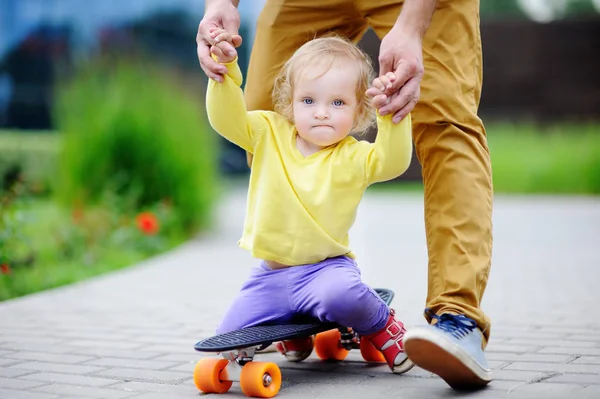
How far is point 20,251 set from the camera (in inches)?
221

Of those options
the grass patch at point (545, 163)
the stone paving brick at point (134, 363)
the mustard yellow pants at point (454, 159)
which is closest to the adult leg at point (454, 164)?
the mustard yellow pants at point (454, 159)

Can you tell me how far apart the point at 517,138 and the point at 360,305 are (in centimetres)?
1350

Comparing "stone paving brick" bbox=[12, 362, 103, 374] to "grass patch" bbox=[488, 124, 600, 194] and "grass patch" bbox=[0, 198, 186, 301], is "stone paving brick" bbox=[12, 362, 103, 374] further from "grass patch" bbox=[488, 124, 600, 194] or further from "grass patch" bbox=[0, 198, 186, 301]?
"grass patch" bbox=[488, 124, 600, 194]

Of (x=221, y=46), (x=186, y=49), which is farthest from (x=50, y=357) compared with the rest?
(x=186, y=49)

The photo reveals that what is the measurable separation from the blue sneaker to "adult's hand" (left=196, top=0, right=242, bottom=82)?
0.92 m

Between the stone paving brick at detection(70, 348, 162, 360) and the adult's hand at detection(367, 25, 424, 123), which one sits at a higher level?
the adult's hand at detection(367, 25, 424, 123)

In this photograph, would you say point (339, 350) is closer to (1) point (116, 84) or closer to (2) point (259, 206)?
(2) point (259, 206)

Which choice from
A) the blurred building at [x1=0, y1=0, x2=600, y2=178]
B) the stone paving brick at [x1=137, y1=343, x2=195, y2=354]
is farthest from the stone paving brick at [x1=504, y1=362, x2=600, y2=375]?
the blurred building at [x1=0, y1=0, x2=600, y2=178]

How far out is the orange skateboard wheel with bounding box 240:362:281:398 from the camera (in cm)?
238

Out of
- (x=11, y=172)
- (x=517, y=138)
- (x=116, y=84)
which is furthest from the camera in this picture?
(x=517, y=138)

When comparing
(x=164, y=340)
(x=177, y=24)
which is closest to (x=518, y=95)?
(x=177, y=24)

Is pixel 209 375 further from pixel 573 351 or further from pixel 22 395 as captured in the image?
pixel 573 351

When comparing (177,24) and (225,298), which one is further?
(177,24)

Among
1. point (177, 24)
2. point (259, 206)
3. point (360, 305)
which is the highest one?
point (177, 24)
